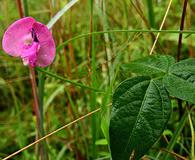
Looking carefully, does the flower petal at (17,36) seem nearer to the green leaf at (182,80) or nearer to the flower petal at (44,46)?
the flower petal at (44,46)

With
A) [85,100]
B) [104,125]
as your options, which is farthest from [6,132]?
[104,125]

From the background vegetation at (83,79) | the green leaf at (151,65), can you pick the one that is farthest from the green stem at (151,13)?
the green leaf at (151,65)

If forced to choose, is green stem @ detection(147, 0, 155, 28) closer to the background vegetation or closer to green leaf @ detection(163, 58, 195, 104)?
the background vegetation

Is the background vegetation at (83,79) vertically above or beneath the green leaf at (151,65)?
beneath

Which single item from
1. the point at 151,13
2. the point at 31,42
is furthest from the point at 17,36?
the point at 151,13

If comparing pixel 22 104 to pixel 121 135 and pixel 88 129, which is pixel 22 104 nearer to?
pixel 88 129

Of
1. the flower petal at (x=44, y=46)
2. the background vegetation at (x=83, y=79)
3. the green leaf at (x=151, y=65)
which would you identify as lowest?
the background vegetation at (x=83, y=79)
